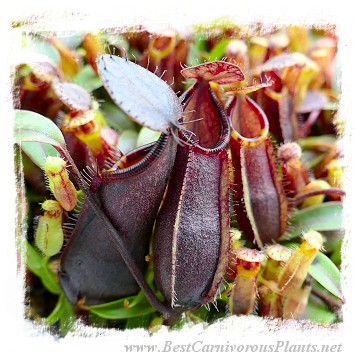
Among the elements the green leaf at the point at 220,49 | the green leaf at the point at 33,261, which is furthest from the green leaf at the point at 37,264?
the green leaf at the point at 220,49

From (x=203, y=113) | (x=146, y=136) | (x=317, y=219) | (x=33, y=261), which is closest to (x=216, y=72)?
(x=203, y=113)

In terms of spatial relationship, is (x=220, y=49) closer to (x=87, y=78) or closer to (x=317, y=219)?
(x=87, y=78)

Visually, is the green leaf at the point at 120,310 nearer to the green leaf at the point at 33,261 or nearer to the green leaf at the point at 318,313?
the green leaf at the point at 33,261

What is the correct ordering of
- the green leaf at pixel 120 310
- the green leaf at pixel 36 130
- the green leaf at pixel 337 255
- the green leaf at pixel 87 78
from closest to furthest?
the green leaf at pixel 36 130 < the green leaf at pixel 120 310 < the green leaf at pixel 337 255 < the green leaf at pixel 87 78

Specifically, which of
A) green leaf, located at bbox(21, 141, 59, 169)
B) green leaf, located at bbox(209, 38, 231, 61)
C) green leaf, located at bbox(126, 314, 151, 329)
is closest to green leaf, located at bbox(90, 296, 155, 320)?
green leaf, located at bbox(126, 314, 151, 329)

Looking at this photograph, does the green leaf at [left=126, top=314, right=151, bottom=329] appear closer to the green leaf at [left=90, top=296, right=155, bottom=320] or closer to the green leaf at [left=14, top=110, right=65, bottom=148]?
the green leaf at [left=90, top=296, right=155, bottom=320]

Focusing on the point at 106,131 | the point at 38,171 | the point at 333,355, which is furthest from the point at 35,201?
the point at 333,355

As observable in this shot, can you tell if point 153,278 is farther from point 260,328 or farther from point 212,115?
point 212,115
